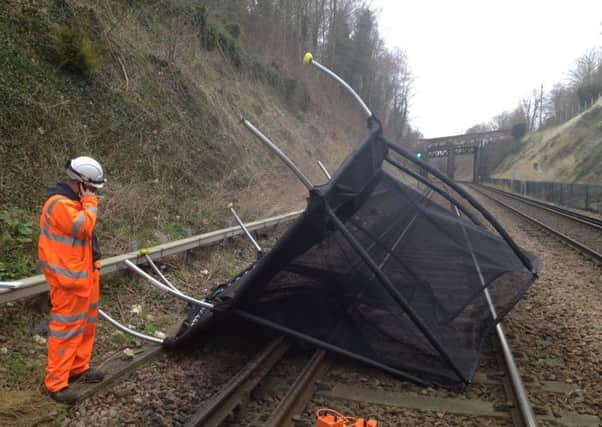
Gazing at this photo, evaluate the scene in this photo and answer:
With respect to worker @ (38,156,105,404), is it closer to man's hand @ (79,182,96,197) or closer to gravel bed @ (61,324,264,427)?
man's hand @ (79,182,96,197)

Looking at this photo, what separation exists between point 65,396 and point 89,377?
0.34m

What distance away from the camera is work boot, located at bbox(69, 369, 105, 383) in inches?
160

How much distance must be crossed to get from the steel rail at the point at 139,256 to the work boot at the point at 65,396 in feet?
3.12

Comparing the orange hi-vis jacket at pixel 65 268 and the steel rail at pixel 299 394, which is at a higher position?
the orange hi-vis jacket at pixel 65 268

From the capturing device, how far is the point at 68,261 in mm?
3729

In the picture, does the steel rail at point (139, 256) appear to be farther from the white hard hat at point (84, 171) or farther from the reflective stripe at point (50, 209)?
the white hard hat at point (84, 171)

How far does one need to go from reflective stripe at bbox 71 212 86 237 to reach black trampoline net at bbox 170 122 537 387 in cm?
145

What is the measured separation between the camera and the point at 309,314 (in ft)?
15.9

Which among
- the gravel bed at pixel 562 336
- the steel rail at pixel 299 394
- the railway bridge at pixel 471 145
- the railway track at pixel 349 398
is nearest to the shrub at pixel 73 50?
the railway track at pixel 349 398

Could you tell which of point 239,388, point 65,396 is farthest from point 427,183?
point 65,396

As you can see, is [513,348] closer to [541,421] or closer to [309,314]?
[541,421]

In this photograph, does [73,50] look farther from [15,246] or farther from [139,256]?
[139,256]

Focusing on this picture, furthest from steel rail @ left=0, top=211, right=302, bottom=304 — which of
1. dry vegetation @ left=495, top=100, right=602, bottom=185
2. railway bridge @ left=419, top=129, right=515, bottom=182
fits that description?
railway bridge @ left=419, top=129, right=515, bottom=182

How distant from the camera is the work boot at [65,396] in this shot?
3707mm
